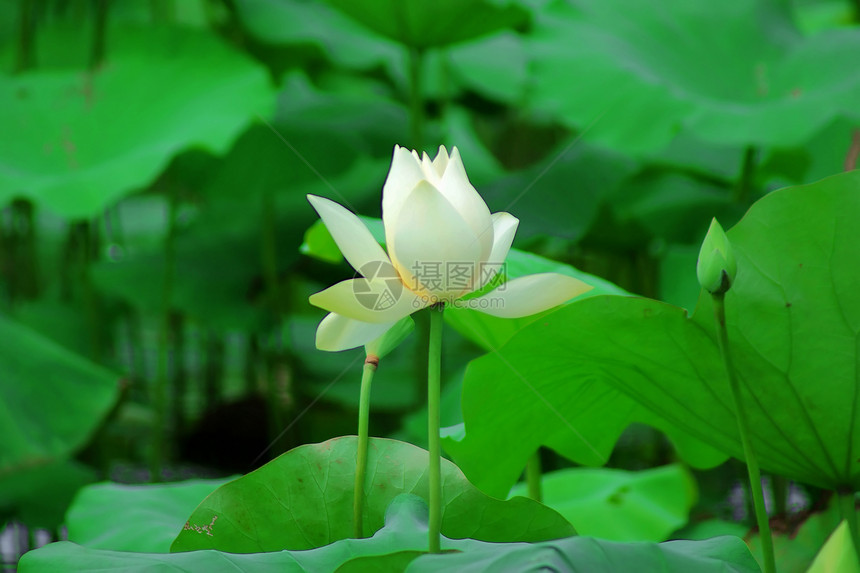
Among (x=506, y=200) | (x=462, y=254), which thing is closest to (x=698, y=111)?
(x=506, y=200)

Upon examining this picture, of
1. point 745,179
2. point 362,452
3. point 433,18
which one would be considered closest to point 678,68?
point 745,179

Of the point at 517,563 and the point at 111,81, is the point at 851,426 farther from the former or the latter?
the point at 111,81

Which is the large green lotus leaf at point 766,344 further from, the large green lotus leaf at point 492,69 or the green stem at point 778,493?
the large green lotus leaf at point 492,69

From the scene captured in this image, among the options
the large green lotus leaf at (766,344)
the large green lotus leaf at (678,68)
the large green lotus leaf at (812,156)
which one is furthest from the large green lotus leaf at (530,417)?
the large green lotus leaf at (812,156)

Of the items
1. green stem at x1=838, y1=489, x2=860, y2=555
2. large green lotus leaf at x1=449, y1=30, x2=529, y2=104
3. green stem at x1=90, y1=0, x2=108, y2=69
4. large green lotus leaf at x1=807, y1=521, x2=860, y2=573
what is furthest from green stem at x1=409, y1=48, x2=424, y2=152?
large green lotus leaf at x1=807, y1=521, x2=860, y2=573

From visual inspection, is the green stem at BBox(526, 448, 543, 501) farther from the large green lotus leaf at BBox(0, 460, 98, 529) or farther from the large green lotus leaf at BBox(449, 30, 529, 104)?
the large green lotus leaf at BBox(449, 30, 529, 104)
